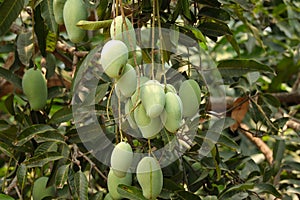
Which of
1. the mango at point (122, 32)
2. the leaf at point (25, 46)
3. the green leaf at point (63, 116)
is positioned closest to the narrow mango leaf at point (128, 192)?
the mango at point (122, 32)

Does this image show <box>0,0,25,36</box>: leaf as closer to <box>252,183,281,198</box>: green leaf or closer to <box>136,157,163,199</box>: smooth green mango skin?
<box>136,157,163,199</box>: smooth green mango skin

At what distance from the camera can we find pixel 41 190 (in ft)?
3.06

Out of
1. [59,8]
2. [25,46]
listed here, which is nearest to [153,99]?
[59,8]

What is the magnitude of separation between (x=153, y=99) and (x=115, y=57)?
0.19 feet

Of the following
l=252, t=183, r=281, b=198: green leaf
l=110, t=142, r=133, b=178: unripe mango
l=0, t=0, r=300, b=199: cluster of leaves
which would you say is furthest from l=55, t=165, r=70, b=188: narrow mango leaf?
l=252, t=183, r=281, b=198: green leaf

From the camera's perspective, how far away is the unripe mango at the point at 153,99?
1.89ft

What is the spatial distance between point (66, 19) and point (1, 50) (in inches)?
21.3

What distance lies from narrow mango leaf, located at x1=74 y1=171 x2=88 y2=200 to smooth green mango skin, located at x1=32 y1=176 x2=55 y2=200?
0.32 ft

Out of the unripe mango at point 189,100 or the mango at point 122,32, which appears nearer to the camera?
the mango at point 122,32

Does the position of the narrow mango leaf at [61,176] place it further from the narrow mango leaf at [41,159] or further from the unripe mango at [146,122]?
the unripe mango at [146,122]

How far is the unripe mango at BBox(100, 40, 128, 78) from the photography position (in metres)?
0.57

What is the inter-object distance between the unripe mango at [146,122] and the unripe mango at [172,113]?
0.01 metres

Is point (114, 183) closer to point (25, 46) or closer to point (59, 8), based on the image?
point (59, 8)

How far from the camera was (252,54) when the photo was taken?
65.5 inches
